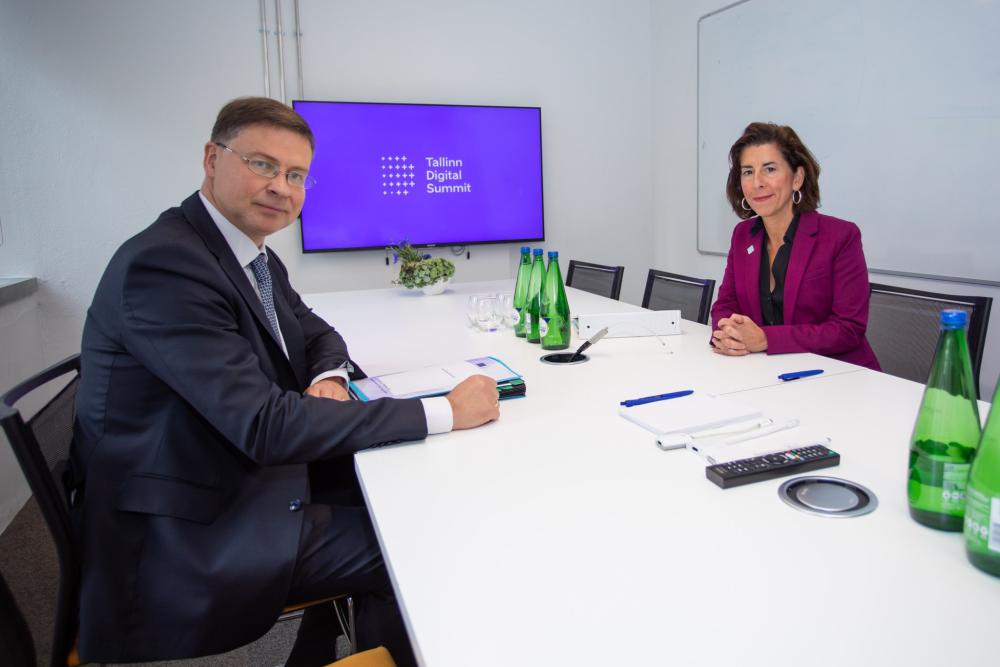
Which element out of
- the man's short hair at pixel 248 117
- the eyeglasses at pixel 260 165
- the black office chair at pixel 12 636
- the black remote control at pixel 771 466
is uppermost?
the man's short hair at pixel 248 117

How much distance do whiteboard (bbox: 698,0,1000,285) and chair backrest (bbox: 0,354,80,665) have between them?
11.2ft

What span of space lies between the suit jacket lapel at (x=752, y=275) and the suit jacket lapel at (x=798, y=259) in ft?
0.43

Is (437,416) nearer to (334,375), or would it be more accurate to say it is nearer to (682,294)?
(334,375)

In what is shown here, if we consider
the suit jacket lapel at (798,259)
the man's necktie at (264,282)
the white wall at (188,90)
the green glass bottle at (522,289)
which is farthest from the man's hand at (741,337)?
the white wall at (188,90)

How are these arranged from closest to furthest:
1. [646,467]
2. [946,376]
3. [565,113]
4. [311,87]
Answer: [946,376], [646,467], [311,87], [565,113]

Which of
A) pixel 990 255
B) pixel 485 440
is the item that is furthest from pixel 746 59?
pixel 485 440

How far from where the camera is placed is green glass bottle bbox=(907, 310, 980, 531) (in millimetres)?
838

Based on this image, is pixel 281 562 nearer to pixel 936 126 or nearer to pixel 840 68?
pixel 936 126

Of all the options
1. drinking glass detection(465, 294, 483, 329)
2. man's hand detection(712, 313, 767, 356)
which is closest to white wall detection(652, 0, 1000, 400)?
drinking glass detection(465, 294, 483, 329)

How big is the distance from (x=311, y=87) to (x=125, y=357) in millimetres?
3219

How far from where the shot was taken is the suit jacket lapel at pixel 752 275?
235 cm

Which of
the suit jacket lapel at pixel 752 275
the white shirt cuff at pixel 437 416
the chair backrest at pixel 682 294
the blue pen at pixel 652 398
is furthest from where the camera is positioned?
the chair backrest at pixel 682 294

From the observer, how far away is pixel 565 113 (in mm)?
4691

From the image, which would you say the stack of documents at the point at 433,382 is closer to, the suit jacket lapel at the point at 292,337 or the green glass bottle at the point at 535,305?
the suit jacket lapel at the point at 292,337
